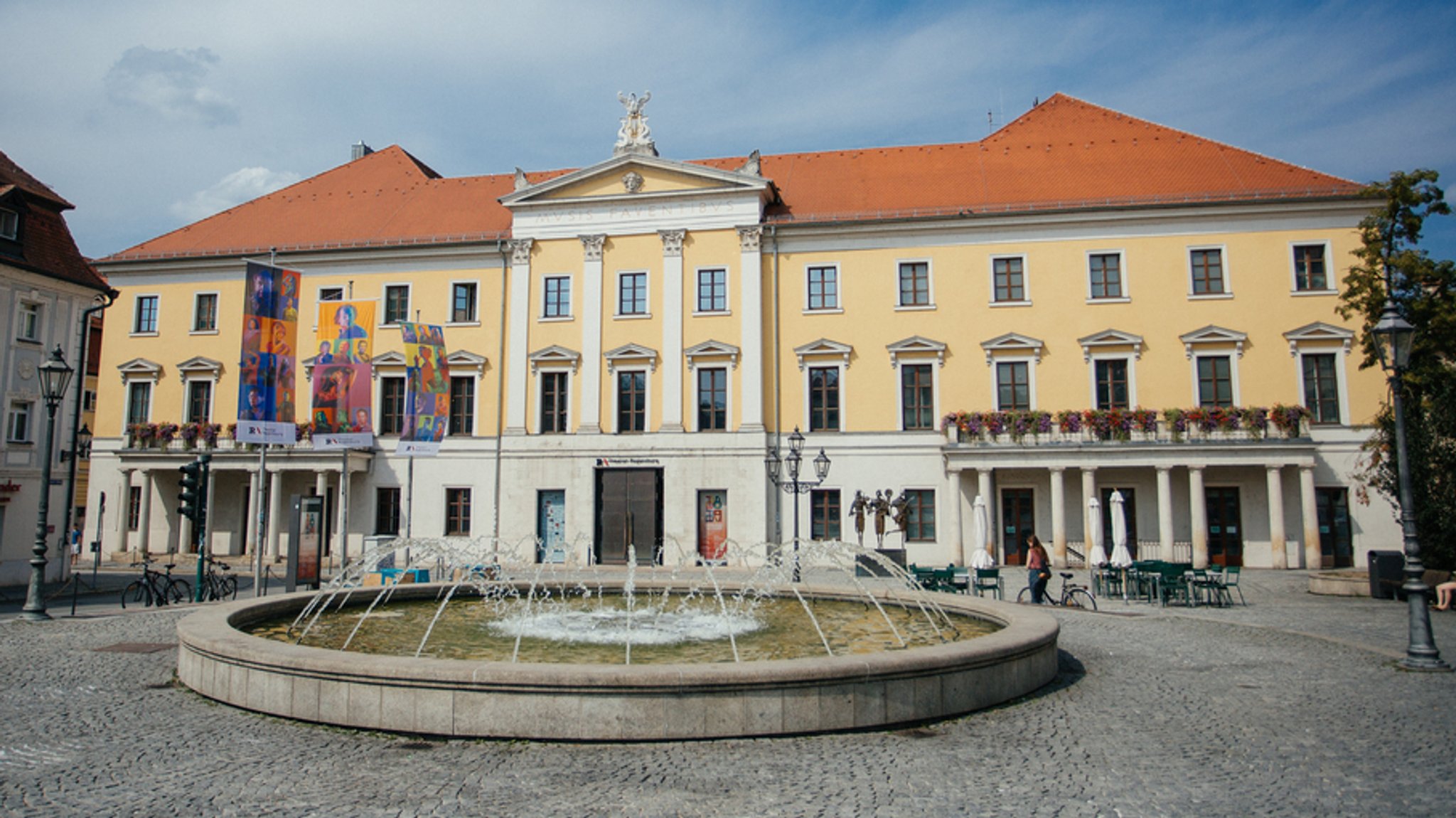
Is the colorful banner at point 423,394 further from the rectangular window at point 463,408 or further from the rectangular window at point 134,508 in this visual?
the rectangular window at point 134,508

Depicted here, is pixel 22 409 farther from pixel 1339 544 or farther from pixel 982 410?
pixel 1339 544

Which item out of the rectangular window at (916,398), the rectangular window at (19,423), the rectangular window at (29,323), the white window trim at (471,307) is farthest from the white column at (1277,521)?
the rectangular window at (29,323)

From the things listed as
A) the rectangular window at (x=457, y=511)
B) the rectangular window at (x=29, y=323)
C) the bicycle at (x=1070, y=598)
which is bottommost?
the bicycle at (x=1070, y=598)

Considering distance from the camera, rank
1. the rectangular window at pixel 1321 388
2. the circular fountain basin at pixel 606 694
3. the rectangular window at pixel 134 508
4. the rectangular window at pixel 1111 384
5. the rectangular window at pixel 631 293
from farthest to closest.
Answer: the rectangular window at pixel 134 508
the rectangular window at pixel 631 293
the rectangular window at pixel 1111 384
the rectangular window at pixel 1321 388
the circular fountain basin at pixel 606 694

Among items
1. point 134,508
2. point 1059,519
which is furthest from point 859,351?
point 134,508

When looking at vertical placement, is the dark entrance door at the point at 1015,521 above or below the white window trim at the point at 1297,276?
below

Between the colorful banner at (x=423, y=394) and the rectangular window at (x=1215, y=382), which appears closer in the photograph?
the colorful banner at (x=423, y=394)

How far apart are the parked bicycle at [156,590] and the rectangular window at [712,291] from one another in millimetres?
18691

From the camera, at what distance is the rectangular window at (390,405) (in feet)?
117

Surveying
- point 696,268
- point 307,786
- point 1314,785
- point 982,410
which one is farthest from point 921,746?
point 696,268

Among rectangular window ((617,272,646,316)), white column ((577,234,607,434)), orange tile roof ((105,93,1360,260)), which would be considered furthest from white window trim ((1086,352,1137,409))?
white column ((577,234,607,434))

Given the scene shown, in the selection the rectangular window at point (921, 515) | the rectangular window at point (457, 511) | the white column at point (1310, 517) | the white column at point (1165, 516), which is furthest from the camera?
the rectangular window at point (457, 511)

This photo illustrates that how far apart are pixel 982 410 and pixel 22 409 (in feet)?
97.7

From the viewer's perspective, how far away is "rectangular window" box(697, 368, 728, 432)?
3309 cm
